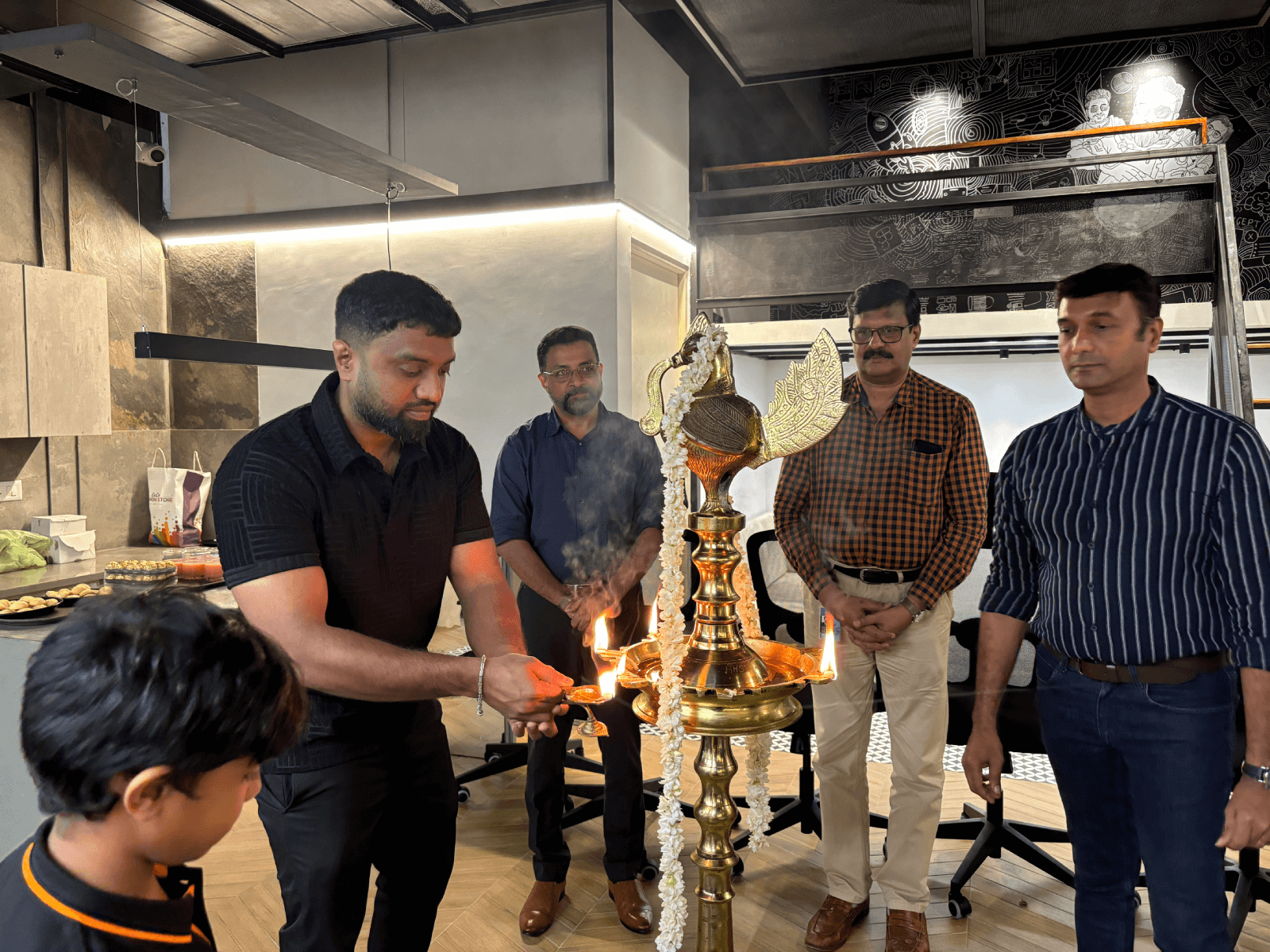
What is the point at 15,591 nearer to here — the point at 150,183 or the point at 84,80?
the point at 84,80

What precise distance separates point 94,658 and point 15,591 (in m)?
3.76

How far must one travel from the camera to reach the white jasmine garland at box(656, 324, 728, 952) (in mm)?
917

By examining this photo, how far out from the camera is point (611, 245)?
14.9 feet

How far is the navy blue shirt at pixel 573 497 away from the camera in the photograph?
273cm

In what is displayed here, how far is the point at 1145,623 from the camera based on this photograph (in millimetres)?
1657

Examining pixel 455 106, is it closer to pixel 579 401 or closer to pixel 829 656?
pixel 579 401

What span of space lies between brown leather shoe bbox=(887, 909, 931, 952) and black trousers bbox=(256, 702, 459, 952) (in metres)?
1.31

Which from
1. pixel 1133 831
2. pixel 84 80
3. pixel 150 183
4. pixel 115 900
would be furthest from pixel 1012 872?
pixel 150 183

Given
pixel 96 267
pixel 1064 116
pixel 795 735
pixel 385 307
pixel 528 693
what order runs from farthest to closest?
pixel 1064 116 → pixel 96 267 → pixel 795 735 → pixel 385 307 → pixel 528 693

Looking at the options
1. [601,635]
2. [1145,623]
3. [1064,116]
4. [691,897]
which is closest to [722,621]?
[601,635]

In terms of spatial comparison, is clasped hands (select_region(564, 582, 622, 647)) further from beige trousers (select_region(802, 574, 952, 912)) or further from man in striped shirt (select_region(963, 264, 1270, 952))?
man in striped shirt (select_region(963, 264, 1270, 952))

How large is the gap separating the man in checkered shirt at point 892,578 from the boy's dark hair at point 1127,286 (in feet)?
2.09

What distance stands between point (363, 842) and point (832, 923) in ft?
4.87

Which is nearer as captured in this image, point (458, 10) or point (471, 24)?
point (458, 10)
